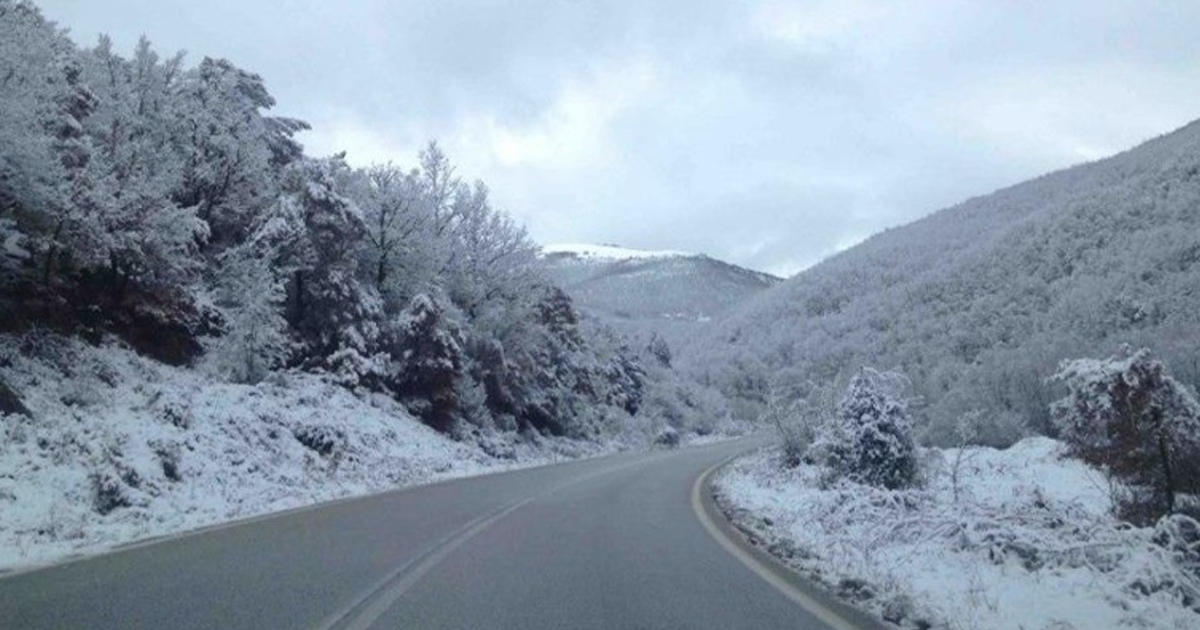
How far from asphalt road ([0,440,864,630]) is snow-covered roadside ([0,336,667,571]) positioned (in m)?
1.64

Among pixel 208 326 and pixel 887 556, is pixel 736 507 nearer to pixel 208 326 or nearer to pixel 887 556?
pixel 887 556

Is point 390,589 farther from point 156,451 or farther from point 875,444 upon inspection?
point 875,444

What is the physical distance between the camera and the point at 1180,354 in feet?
109

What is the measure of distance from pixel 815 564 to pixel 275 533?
22.3ft

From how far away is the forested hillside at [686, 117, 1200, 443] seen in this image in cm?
4122

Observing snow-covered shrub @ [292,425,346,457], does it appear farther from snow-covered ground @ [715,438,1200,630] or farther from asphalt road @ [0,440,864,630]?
snow-covered ground @ [715,438,1200,630]

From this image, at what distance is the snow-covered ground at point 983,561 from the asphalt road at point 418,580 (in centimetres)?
92

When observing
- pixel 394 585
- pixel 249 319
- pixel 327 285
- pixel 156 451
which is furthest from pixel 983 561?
pixel 327 285

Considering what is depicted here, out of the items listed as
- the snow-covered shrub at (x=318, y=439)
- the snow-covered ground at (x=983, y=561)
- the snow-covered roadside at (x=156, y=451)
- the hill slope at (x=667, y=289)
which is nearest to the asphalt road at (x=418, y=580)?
the snow-covered ground at (x=983, y=561)

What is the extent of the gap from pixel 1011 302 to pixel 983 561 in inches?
1978

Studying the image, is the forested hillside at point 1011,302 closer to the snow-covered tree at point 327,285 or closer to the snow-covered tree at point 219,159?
the snow-covered tree at point 327,285

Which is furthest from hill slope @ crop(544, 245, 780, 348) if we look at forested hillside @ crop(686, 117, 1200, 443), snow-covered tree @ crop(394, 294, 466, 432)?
snow-covered tree @ crop(394, 294, 466, 432)

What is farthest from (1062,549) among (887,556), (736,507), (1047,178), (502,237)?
(1047,178)

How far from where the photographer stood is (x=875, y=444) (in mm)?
19781
